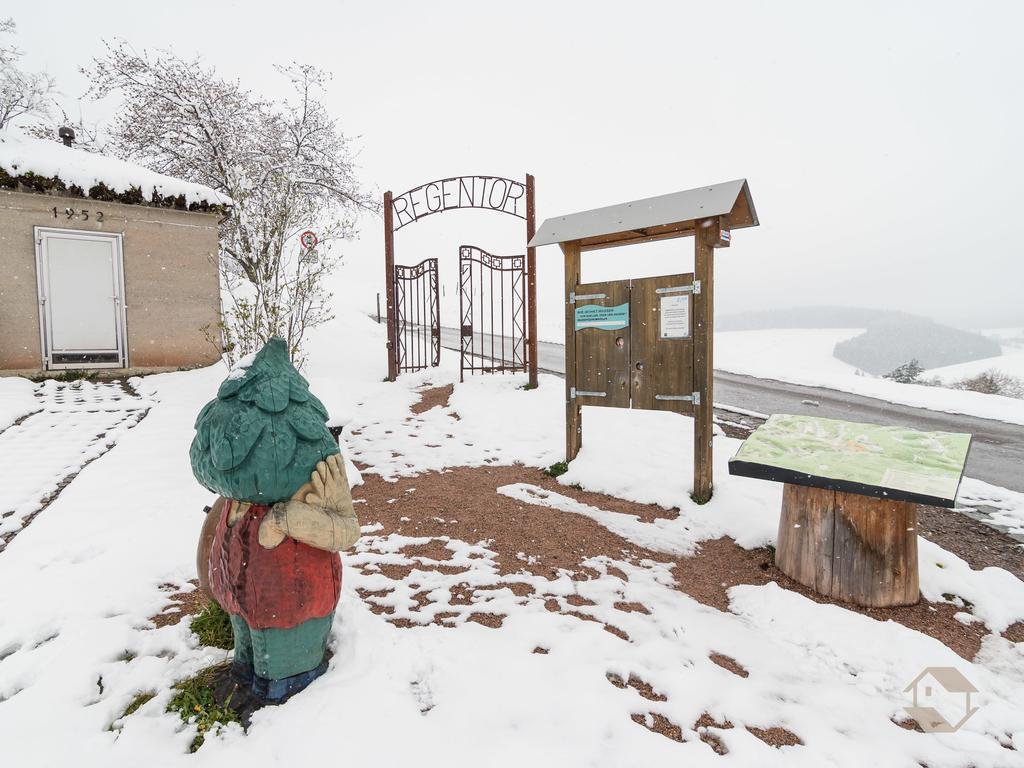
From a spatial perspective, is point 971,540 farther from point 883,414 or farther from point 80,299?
point 80,299

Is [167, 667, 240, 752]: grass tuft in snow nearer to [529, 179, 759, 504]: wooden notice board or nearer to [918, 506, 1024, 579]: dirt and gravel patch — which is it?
[529, 179, 759, 504]: wooden notice board

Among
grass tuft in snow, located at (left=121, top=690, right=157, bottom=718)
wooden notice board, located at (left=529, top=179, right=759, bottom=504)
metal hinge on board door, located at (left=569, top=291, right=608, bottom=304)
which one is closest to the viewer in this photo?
grass tuft in snow, located at (left=121, top=690, right=157, bottom=718)

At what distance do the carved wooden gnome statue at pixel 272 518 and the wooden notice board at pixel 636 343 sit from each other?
3.49m

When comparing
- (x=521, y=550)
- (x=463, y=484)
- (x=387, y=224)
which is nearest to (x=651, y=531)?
(x=521, y=550)

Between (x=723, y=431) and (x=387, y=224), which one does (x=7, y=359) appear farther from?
(x=723, y=431)

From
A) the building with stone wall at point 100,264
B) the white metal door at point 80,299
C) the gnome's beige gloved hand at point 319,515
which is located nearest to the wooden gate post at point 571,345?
the gnome's beige gloved hand at point 319,515

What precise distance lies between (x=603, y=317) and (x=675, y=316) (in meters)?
0.75

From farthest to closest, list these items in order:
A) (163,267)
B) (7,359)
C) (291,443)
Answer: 1. (163,267)
2. (7,359)
3. (291,443)

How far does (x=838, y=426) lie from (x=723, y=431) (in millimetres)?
3177

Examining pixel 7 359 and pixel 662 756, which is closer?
pixel 662 756

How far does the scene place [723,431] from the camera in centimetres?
684

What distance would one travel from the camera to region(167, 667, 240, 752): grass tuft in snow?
6.09ft

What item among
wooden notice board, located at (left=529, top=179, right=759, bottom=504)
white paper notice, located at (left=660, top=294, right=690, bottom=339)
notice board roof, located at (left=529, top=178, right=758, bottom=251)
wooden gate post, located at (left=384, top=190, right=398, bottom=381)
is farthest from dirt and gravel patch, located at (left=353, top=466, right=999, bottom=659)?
wooden gate post, located at (left=384, top=190, right=398, bottom=381)

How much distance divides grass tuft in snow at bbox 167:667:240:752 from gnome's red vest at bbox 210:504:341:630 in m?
0.34
